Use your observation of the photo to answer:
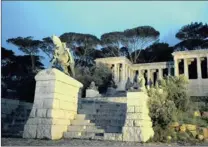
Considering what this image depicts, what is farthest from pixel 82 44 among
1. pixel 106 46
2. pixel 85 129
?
pixel 85 129

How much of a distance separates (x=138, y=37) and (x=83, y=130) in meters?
33.4

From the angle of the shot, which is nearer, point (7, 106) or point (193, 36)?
point (7, 106)

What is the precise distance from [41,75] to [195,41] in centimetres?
3625

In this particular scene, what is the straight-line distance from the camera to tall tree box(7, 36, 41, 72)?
133ft

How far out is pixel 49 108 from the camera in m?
9.30

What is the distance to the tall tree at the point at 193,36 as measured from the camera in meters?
42.0

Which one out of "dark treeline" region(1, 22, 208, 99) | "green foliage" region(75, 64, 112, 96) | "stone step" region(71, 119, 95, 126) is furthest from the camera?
"dark treeline" region(1, 22, 208, 99)

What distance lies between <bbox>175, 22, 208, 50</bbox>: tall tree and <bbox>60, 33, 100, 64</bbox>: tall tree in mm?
13043

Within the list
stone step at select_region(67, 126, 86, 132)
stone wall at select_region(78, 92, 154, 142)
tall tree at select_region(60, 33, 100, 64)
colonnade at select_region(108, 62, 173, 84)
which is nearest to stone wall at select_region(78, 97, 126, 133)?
stone wall at select_region(78, 92, 154, 142)

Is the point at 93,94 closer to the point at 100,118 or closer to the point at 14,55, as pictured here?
the point at 100,118

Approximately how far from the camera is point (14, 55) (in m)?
40.6

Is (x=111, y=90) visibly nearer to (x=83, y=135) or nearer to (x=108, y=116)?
(x=108, y=116)

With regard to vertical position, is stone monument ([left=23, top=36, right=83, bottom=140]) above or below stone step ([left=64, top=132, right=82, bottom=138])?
above

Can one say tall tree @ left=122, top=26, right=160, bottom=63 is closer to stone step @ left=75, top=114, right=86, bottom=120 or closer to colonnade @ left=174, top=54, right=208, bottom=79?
colonnade @ left=174, top=54, right=208, bottom=79
